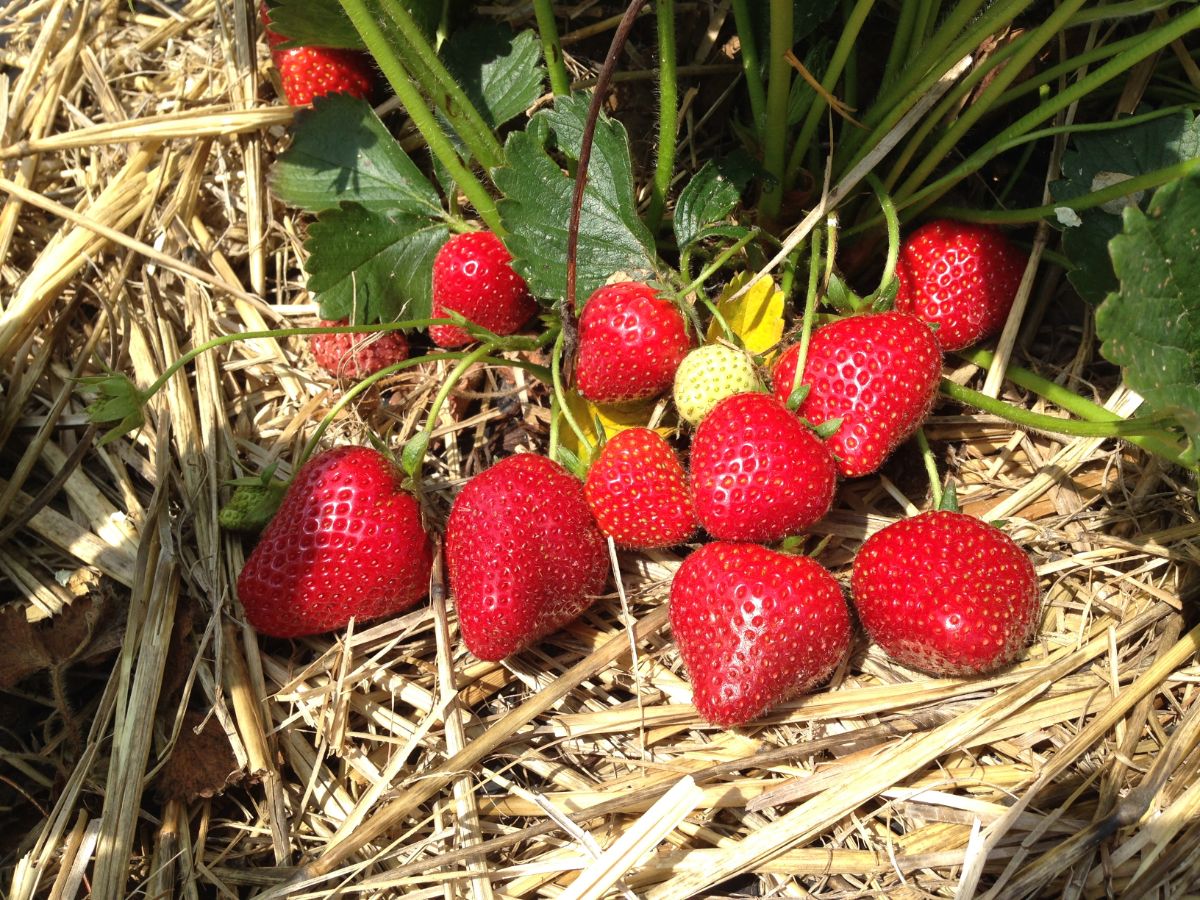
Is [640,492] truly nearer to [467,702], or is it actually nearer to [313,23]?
[467,702]

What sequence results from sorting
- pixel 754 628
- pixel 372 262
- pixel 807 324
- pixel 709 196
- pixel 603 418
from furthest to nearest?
pixel 372 262
pixel 603 418
pixel 709 196
pixel 807 324
pixel 754 628

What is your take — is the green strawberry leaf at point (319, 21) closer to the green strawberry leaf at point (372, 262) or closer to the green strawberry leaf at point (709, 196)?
the green strawberry leaf at point (372, 262)

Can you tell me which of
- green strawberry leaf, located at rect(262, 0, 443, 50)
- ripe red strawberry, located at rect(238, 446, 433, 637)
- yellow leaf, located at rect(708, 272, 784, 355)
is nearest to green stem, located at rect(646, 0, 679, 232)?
yellow leaf, located at rect(708, 272, 784, 355)

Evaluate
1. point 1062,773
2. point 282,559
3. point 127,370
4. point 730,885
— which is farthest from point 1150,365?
point 127,370

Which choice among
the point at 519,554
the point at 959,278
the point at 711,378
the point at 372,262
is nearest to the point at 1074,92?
the point at 959,278

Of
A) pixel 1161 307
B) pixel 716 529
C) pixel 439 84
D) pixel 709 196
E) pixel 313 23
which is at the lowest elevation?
pixel 716 529

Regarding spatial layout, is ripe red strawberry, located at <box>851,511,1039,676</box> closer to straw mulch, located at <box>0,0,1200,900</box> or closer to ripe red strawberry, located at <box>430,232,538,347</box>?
straw mulch, located at <box>0,0,1200,900</box>
